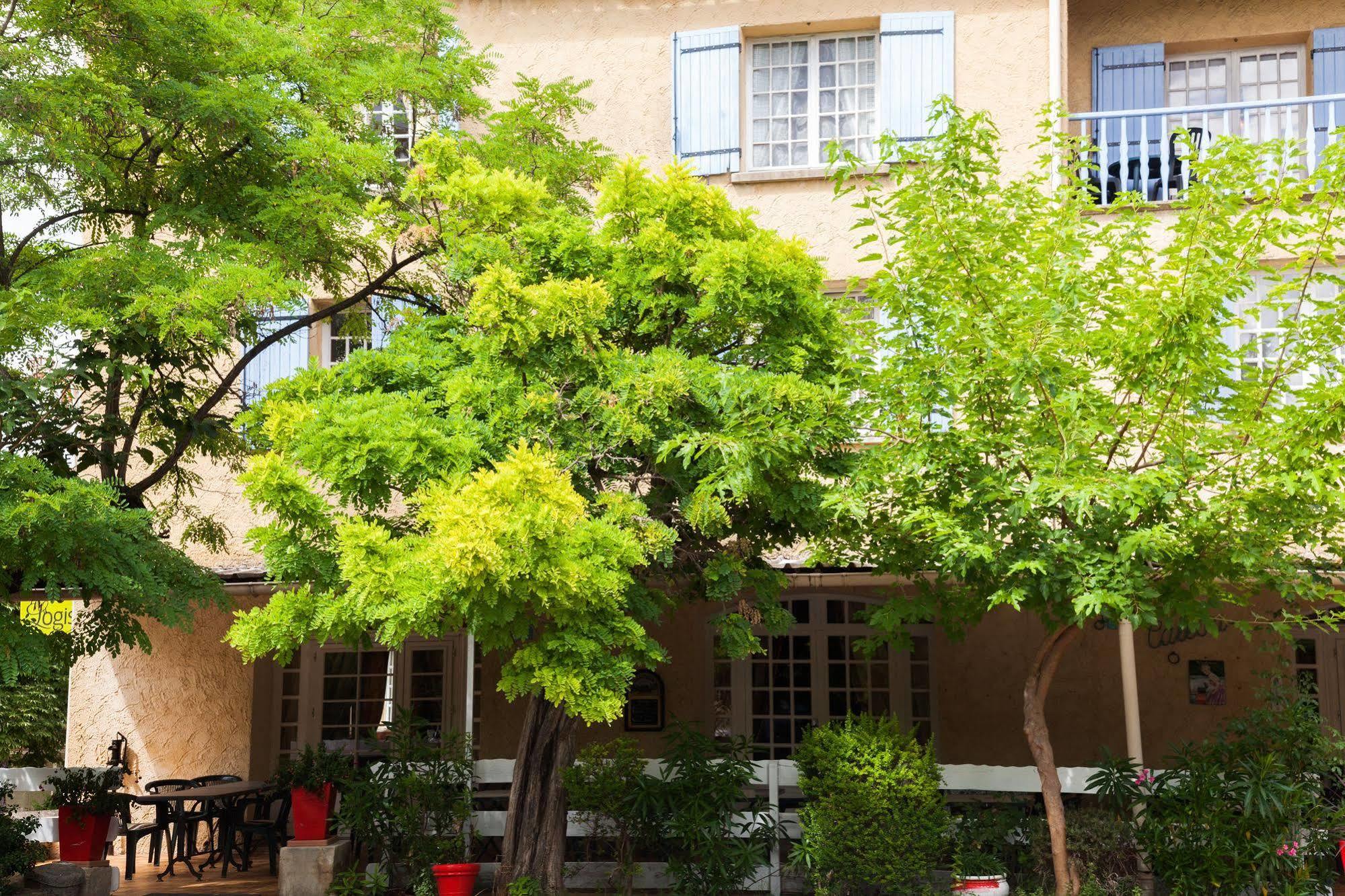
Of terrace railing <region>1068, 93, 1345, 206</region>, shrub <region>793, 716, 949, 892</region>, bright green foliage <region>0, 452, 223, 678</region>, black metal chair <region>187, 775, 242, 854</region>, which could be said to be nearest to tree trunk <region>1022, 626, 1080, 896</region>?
shrub <region>793, 716, 949, 892</region>

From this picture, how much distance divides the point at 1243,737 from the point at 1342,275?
477 cm

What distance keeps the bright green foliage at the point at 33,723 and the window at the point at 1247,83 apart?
1594cm

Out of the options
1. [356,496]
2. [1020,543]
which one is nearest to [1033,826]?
[1020,543]

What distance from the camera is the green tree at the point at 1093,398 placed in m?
8.14

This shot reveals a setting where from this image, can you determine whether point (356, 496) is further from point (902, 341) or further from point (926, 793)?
point (926, 793)

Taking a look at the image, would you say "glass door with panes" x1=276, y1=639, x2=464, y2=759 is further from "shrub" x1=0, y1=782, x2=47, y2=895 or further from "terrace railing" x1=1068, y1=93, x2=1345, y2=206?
"terrace railing" x1=1068, y1=93, x2=1345, y2=206

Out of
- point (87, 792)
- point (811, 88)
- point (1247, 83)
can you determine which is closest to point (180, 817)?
point (87, 792)

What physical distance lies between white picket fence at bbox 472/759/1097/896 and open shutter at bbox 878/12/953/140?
6060mm

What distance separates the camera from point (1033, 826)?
396 inches

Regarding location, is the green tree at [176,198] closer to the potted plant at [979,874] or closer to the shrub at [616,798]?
the shrub at [616,798]

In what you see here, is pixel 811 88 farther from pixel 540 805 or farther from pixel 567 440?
pixel 540 805

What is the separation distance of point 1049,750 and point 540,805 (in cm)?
382

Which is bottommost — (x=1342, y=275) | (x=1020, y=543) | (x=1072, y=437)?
(x=1020, y=543)

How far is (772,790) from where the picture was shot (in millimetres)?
11008
